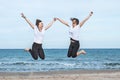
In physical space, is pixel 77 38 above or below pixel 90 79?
above

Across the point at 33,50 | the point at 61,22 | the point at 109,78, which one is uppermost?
the point at 61,22

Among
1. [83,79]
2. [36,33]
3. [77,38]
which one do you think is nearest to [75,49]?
[77,38]

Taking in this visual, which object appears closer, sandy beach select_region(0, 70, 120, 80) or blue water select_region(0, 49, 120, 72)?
sandy beach select_region(0, 70, 120, 80)

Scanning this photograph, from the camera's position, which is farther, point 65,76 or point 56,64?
point 56,64

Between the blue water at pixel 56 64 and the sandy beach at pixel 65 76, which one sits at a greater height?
the sandy beach at pixel 65 76

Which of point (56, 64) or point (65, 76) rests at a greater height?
point (65, 76)

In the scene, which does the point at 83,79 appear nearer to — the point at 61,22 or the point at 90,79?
the point at 90,79

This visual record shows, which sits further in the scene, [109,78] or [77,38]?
[109,78]

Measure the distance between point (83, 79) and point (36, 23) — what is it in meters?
12.5

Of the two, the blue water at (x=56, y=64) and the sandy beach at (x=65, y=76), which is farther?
the blue water at (x=56, y=64)

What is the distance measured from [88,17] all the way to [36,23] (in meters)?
2.28

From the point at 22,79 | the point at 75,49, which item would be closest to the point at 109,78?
the point at 22,79

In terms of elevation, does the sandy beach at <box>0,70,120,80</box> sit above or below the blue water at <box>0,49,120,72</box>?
above

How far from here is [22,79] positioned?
3216cm
